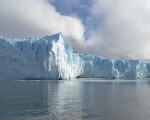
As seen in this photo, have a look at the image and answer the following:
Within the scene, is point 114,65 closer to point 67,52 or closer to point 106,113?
point 67,52

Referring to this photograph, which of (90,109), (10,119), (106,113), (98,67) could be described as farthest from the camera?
(98,67)

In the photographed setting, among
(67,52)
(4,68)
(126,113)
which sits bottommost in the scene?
(126,113)

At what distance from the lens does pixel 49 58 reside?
67250 millimetres

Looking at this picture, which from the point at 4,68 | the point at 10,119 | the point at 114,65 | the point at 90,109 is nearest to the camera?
the point at 10,119

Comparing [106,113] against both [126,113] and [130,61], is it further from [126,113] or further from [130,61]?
[130,61]

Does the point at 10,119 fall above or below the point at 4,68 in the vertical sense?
below

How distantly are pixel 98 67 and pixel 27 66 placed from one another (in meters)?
35.9

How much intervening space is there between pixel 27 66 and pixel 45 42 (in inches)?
280

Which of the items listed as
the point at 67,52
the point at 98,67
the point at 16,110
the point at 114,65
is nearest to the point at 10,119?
the point at 16,110

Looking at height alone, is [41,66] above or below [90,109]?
above

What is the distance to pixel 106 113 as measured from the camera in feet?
68.8

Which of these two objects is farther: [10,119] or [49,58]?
[49,58]

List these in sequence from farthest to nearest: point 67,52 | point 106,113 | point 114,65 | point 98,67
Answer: point 114,65 → point 98,67 → point 67,52 → point 106,113

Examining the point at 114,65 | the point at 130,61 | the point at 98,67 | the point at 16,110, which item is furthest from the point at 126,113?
the point at 130,61
